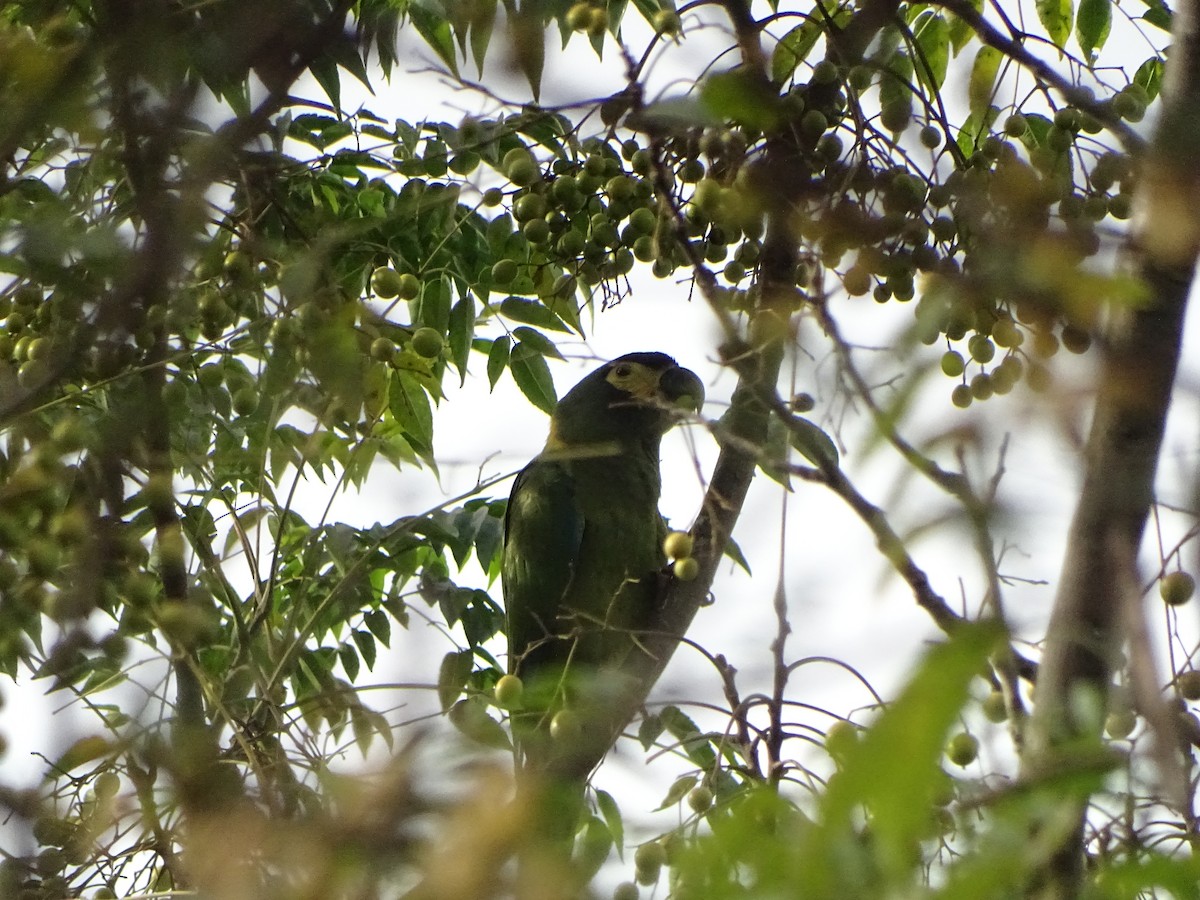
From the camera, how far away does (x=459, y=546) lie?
115 inches

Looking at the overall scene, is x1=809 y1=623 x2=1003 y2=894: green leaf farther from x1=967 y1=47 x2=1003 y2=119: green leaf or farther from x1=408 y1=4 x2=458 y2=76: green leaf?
x1=408 y1=4 x2=458 y2=76: green leaf

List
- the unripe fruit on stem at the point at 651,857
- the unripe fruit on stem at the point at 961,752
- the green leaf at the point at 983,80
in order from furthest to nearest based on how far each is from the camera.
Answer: the unripe fruit on stem at the point at 651,857, the green leaf at the point at 983,80, the unripe fruit on stem at the point at 961,752

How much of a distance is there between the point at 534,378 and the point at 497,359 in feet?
0.32

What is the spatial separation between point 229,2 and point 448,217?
1.20m

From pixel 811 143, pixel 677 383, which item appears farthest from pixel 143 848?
pixel 677 383

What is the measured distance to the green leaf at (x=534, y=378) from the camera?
304cm

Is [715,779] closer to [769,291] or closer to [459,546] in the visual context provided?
[769,291]

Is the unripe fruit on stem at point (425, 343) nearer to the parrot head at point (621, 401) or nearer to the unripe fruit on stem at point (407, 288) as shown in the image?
the unripe fruit on stem at point (407, 288)

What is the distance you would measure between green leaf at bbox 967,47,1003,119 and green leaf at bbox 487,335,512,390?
117 centimetres

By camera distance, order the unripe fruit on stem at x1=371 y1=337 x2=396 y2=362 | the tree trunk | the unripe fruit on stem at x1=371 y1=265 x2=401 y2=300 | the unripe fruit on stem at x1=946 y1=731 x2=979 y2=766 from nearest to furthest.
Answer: the tree trunk
the unripe fruit on stem at x1=946 y1=731 x2=979 y2=766
the unripe fruit on stem at x1=371 y1=337 x2=396 y2=362
the unripe fruit on stem at x1=371 y1=265 x2=401 y2=300

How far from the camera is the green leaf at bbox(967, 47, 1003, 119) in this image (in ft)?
5.68

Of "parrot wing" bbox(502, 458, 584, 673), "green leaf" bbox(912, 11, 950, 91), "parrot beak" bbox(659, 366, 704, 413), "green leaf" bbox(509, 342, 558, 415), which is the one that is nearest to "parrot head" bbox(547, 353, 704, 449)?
"parrot beak" bbox(659, 366, 704, 413)

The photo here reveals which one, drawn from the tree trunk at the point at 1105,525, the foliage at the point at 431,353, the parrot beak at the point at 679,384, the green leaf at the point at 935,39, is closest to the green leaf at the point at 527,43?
the foliage at the point at 431,353

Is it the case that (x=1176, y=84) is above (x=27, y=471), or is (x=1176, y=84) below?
above
